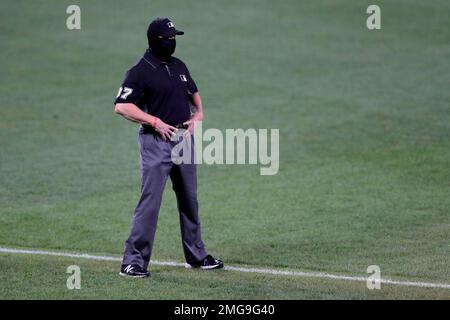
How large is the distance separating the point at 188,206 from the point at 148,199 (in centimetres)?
48

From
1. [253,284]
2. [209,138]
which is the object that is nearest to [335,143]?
[209,138]

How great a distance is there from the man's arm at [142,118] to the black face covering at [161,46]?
0.59 meters

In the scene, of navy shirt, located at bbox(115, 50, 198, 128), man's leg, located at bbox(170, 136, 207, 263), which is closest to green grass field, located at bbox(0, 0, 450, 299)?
man's leg, located at bbox(170, 136, 207, 263)

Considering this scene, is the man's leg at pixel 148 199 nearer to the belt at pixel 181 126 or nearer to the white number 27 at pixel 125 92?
the belt at pixel 181 126

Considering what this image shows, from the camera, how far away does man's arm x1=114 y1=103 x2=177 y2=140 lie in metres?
9.13

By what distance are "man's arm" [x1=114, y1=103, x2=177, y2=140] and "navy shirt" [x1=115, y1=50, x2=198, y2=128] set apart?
0.06 meters

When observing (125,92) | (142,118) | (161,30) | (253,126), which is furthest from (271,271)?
(253,126)

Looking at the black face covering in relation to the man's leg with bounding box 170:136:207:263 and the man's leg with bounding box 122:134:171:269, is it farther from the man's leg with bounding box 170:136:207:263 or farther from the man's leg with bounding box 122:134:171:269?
the man's leg with bounding box 170:136:207:263

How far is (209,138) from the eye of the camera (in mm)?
17312

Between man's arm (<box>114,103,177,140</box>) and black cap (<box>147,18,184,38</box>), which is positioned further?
black cap (<box>147,18,184,38</box>)

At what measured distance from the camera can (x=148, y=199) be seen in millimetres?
9281

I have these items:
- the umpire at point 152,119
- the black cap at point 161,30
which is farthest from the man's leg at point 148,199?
the black cap at point 161,30

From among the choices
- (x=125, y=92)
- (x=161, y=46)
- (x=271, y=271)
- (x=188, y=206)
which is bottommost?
(x=271, y=271)

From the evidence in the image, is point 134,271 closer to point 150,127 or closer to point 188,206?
point 188,206
